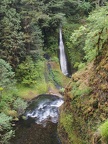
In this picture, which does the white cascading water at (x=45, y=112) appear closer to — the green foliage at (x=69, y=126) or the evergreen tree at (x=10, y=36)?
the green foliage at (x=69, y=126)

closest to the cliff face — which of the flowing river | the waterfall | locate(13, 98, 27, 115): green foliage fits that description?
the flowing river

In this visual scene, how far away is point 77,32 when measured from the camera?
16406mm

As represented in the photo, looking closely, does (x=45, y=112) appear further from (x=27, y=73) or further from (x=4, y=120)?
(x=4, y=120)

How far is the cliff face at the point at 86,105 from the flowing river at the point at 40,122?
52.0 inches

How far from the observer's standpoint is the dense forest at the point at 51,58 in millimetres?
13125

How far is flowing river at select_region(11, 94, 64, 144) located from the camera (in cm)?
1677

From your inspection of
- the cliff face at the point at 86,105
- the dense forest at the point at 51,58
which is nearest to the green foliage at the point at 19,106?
the dense forest at the point at 51,58

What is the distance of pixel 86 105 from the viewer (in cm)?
→ 1361

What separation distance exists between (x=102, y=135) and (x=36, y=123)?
40.8 feet

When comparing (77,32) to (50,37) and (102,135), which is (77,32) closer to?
(102,135)

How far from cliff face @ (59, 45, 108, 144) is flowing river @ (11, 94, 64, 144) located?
4.33ft

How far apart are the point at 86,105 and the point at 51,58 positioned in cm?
1663

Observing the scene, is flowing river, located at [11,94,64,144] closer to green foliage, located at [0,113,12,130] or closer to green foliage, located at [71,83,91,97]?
green foliage, located at [0,113,12,130]

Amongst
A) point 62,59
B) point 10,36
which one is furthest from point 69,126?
point 62,59
